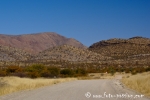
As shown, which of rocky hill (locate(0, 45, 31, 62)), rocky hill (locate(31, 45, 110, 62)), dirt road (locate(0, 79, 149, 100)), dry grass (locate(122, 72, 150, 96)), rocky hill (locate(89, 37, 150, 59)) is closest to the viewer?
dirt road (locate(0, 79, 149, 100))

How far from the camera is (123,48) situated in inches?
4963

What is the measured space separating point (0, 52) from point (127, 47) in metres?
52.8

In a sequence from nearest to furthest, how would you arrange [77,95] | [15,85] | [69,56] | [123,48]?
[77,95] < [15,85] < [69,56] < [123,48]

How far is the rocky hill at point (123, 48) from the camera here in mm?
117625

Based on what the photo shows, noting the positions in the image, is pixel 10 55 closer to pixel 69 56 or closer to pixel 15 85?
pixel 69 56

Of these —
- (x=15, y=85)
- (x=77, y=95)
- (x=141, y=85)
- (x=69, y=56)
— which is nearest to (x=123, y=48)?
(x=69, y=56)

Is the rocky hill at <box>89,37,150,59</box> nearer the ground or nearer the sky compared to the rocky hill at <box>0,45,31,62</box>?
nearer the sky

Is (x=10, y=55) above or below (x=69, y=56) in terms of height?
above

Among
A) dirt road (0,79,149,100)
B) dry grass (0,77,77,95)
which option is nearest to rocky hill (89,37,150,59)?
dry grass (0,77,77,95)

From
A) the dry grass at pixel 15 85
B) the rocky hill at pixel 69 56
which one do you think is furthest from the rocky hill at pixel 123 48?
the dry grass at pixel 15 85

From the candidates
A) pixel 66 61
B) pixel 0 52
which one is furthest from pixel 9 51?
pixel 66 61

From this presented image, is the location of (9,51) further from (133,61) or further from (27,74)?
(27,74)

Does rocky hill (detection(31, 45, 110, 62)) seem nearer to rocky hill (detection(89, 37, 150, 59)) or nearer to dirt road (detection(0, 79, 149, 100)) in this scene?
rocky hill (detection(89, 37, 150, 59))

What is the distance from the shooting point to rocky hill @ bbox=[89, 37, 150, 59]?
118m
